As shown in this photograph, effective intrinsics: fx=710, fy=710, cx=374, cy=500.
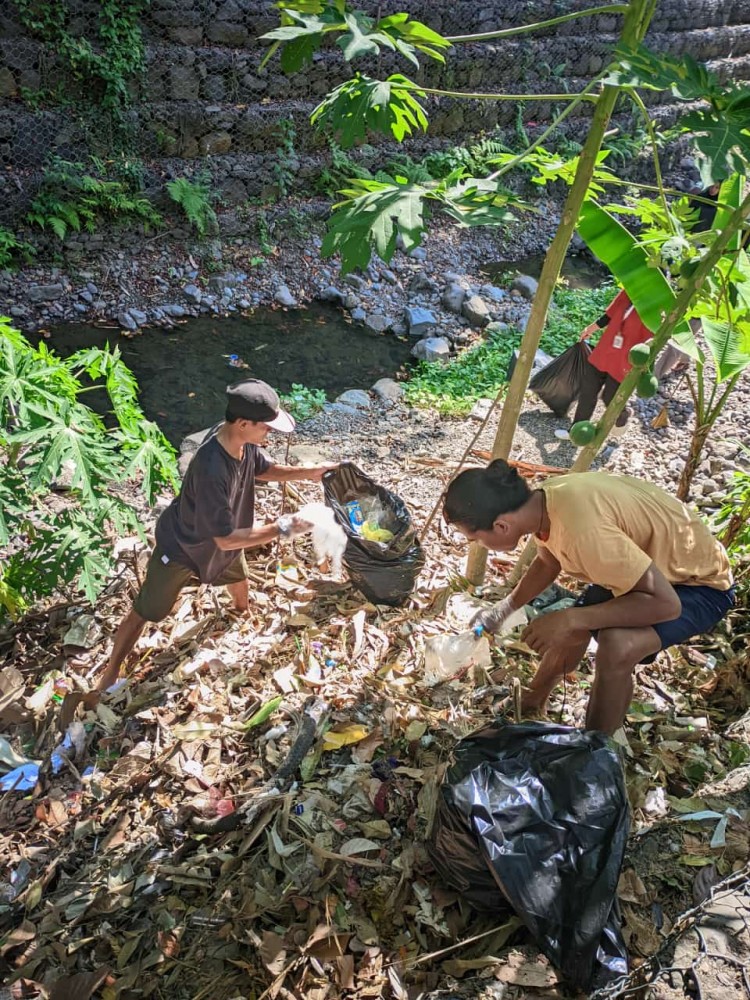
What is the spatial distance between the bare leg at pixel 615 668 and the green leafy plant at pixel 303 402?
440 cm

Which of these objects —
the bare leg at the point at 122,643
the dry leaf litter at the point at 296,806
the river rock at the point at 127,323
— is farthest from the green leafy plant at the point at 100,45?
the bare leg at the point at 122,643

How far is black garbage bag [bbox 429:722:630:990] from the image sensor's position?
87.7 inches

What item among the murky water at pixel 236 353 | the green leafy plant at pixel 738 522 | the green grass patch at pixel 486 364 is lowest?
the murky water at pixel 236 353

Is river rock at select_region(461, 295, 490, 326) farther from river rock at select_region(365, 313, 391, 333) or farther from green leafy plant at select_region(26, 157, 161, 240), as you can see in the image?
green leafy plant at select_region(26, 157, 161, 240)

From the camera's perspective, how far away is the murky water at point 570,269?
32.8 feet

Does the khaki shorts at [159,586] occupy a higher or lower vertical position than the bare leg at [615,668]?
lower

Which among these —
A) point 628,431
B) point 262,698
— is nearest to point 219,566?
point 262,698

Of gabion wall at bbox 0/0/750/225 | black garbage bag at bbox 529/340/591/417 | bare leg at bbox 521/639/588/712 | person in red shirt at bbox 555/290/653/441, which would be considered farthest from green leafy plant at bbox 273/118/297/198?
bare leg at bbox 521/639/588/712

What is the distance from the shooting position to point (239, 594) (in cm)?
392

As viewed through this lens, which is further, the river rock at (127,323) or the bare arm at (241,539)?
the river rock at (127,323)

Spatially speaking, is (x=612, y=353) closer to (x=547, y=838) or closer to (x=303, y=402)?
(x=303, y=402)

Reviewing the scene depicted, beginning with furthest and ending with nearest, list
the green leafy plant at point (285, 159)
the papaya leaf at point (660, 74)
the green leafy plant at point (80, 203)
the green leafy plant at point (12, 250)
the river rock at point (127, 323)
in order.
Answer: the green leafy plant at point (285, 159)
the green leafy plant at point (80, 203)
the river rock at point (127, 323)
the green leafy plant at point (12, 250)
the papaya leaf at point (660, 74)

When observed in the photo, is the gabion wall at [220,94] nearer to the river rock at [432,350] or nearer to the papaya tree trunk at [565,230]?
the river rock at [432,350]

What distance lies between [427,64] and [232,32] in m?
3.07
